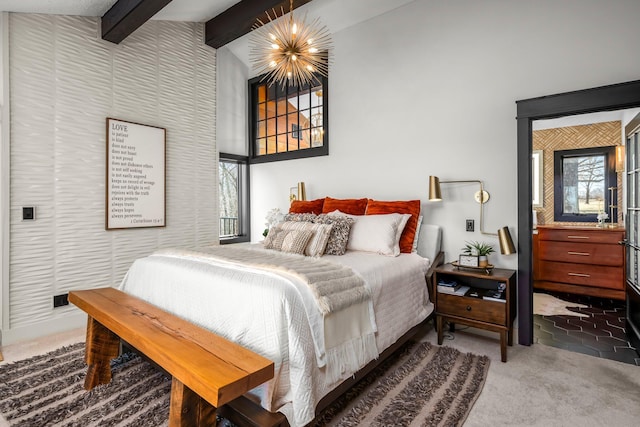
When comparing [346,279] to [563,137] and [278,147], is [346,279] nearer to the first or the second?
[278,147]

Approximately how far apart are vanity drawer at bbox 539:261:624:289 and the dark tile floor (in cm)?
25

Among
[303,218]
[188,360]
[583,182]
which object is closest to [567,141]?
[583,182]

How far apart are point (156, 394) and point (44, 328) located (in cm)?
176

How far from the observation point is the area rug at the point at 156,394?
1.74m

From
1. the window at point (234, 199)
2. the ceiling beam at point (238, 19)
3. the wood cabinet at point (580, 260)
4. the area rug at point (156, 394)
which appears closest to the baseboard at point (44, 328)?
the area rug at point (156, 394)

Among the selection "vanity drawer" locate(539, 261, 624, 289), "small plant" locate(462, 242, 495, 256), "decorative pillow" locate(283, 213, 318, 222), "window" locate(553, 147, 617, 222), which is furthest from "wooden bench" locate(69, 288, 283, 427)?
"window" locate(553, 147, 617, 222)

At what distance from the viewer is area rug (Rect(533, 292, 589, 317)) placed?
347 centimetres

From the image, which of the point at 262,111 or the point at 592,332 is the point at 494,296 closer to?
the point at 592,332

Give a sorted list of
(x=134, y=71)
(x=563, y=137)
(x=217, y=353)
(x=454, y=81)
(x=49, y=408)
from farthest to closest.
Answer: (x=563, y=137) < (x=134, y=71) < (x=454, y=81) < (x=49, y=408) < (x=217, y=353)

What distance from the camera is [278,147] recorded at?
15.3 feet

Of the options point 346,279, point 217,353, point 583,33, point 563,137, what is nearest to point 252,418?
point 217,353

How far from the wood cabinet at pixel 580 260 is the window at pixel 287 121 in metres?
3.07

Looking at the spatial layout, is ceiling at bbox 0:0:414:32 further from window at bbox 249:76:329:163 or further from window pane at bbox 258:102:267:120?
window pane at bbox 258:102:267:120

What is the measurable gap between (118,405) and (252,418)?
94 cm
